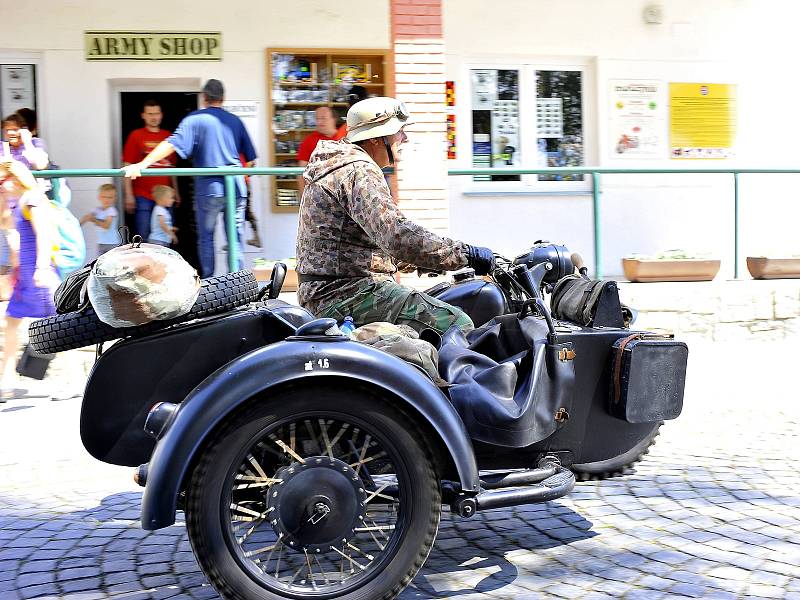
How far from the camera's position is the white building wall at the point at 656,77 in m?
10.1

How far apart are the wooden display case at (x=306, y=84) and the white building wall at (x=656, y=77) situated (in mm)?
962

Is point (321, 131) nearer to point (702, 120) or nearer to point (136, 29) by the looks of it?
point (136, 29)

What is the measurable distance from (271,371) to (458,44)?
8.74m

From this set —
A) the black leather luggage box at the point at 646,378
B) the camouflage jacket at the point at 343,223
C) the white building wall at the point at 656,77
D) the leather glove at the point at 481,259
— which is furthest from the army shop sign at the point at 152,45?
the black leather luggage box at the point at 646,378

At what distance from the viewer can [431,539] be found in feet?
11.0

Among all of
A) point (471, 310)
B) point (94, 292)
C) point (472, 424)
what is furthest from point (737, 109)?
point (94, 292)

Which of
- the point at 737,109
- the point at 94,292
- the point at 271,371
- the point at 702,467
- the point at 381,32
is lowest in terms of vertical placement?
the point at 702,467

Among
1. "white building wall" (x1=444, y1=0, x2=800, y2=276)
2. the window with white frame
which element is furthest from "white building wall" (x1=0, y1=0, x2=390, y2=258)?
the window with white frame

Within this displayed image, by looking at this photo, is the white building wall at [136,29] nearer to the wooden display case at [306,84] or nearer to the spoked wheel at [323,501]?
the wooden display case at [306,84]

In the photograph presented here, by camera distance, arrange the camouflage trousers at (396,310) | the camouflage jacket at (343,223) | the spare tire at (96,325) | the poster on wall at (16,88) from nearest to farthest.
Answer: the spare tire at (96,325) < the camouflage jacket at (343,223) < the camouflage trousers at (396,310) < the poster on wall at (16,88)

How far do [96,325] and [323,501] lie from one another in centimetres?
97

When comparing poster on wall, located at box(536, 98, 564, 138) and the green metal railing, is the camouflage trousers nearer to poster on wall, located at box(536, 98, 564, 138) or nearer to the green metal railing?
the green metal railing

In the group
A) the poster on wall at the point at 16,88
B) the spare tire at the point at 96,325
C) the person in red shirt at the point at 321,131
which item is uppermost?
the poster on wall at the point at 16,88

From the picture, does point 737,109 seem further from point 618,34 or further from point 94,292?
point 94,292
